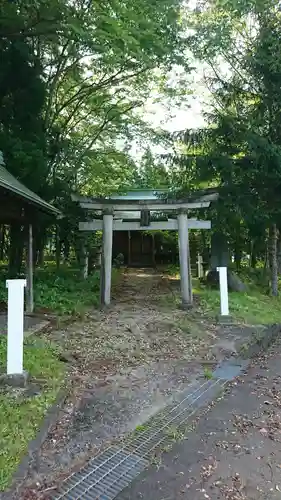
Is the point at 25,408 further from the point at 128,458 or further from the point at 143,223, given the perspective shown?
the point at 143,223

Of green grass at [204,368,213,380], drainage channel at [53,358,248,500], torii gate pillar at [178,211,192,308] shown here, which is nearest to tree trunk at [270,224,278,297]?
torii gate pillar at [178,211,192,308]

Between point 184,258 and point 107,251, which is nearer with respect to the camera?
point 107,251

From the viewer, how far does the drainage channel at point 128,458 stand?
8.39 ft

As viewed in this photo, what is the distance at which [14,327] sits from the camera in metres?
3.70

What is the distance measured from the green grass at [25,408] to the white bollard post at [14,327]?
231 millimetres

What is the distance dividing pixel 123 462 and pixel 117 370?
1966mm

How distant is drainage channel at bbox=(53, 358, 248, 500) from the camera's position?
2.56 metres

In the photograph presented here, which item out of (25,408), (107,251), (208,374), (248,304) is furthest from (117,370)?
(248,304)

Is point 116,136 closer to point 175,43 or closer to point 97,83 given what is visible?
point 97,83

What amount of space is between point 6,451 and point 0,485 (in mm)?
298

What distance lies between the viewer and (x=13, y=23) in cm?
683

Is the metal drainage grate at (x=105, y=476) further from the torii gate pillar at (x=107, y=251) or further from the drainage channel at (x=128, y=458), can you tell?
the torii gate pillar at (x=107, y=251)

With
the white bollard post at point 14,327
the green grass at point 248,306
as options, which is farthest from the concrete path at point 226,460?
the green grass at point 248,306

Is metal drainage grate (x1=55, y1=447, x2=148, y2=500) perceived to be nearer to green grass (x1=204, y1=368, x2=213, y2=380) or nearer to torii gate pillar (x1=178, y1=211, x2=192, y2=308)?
green grass (x1=204, y1=368, x2=213, y2=380)
